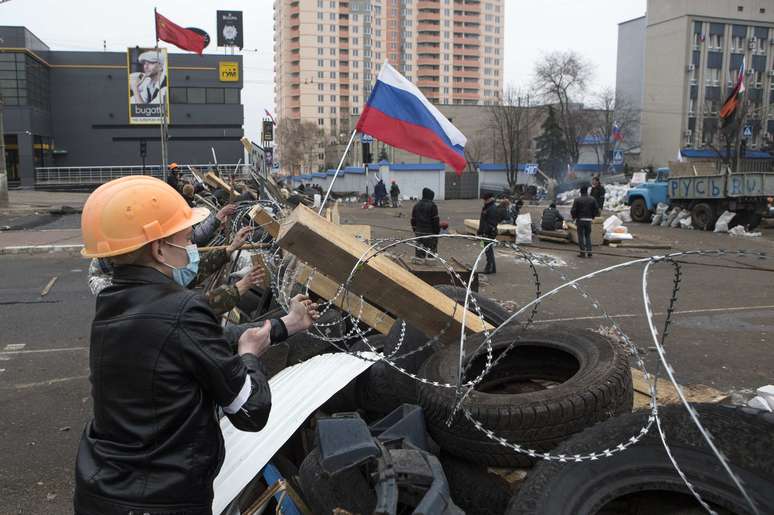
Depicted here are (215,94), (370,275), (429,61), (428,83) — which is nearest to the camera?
(370,275)

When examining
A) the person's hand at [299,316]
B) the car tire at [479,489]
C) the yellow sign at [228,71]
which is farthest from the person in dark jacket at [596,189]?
the yellow sign at [228,71]

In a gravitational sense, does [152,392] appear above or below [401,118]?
below

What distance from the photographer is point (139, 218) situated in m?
2.04

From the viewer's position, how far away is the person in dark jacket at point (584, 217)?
15.1 m

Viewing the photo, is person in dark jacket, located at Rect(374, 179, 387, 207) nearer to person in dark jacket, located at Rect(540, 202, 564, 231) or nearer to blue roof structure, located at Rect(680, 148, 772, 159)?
person in dark jacket, located at Rect(540, 202, 564, 231)

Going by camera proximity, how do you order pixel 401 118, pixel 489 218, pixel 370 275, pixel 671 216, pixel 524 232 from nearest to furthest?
pixel 370 275 → pixel 401 118 → pixel 489 218 → pixel 524 232 → pixel 671 216

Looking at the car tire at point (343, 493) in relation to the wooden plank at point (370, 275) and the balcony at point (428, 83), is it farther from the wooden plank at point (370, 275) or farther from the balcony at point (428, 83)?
the balcony at point (428, 83)

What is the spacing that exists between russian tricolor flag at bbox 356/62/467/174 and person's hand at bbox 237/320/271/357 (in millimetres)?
4644

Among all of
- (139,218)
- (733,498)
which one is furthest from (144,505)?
(733,498)

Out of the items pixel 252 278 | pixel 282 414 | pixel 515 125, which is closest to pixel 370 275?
pixel 252 278

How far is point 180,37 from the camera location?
2952 cm

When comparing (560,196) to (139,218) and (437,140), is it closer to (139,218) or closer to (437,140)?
(437,140)

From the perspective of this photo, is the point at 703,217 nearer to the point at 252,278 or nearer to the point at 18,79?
the point at 252,278

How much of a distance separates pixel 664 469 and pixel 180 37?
1237 inches
